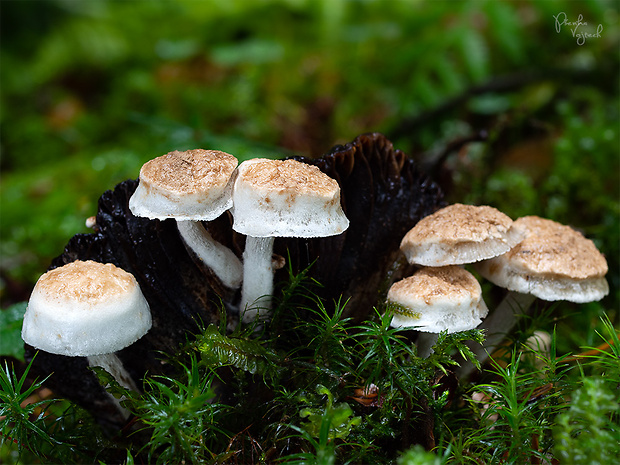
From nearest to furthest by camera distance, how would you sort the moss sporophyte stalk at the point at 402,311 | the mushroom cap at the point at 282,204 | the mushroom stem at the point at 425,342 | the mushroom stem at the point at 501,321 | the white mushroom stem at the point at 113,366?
the mushroom cap at the point at 282,204 < the moss sporophyte stalk at the point at 402,311 < the white mushroom stem at the point at 113,366 < the mushroom stem at the point at 425,342 < the mushroom stem at the point at 501,321

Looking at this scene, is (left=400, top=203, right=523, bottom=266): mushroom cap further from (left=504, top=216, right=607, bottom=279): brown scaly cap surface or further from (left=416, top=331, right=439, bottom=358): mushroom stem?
(left=416, top=331, right=439, bottom=358): mushroom stem

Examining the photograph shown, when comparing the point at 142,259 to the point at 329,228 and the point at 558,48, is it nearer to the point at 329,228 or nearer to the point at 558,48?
the point at 329,228

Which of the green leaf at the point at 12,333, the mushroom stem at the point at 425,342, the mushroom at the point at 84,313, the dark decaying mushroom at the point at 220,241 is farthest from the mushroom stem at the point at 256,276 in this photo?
the green leaf at the point at 12,333

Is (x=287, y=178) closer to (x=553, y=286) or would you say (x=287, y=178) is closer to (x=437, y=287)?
(x=437, y=287)

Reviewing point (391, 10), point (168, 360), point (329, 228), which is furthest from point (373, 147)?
point (391, 10)

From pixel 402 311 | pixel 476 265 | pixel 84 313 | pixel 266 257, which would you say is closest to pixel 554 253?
pixel 476 265

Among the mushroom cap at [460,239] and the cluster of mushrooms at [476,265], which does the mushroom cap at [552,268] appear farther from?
the mushroom cap at [460,239]
